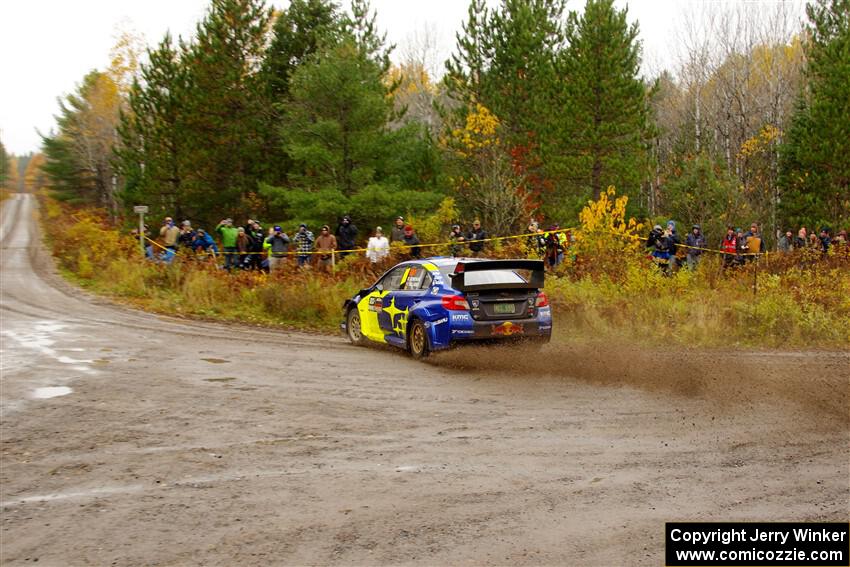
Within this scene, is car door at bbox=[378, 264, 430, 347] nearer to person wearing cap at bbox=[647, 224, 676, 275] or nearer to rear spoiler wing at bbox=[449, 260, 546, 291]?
rear spoiler wing at bbox=[449, 260, 546, 291]

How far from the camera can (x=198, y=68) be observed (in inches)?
1371

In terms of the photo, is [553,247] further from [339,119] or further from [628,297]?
[339,119]

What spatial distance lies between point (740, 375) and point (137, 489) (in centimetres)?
750

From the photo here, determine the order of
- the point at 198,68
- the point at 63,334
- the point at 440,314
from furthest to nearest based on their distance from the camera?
the point at 198,68 → the point at 63,334 → the point at 440,314

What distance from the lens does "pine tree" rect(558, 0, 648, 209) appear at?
36125 millimetres

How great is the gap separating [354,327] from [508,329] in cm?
381

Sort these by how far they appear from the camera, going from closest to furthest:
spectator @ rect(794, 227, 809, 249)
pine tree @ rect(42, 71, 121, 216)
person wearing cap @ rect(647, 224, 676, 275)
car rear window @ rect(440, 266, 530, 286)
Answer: car rear window @ rect(440, 266, 530, 286), person wearing cap @ rect(647, 224, 676, 275), spectator @ rect(794, 227, 809, 249), pine tree @ rect(42, 71, 121, 216)

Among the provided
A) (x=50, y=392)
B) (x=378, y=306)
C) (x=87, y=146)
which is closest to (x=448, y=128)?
(x=378, y=306)

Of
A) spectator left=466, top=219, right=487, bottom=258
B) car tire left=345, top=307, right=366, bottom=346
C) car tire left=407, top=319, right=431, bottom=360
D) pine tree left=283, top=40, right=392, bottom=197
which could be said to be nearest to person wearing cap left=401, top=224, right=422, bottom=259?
spectator left=466, top=219, right=487, bottom=258

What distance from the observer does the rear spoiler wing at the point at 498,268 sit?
1182 cm

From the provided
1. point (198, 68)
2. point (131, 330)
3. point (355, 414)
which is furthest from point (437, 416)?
point (198, 68)

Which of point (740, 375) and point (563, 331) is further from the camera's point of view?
point (563, 331)

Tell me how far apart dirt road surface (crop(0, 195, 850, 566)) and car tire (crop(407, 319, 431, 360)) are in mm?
316

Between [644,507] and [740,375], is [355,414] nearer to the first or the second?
[644,507]
